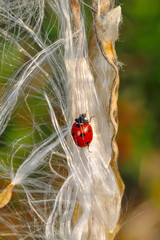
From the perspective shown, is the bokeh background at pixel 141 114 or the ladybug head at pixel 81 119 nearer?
the ladybug head at pixel 81 119

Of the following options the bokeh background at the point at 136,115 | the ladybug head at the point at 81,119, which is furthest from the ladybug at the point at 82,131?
the bokeh background at the point at 136,115

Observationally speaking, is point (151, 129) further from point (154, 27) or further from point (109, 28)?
point (109, 28)

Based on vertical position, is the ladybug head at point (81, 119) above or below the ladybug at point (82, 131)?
above

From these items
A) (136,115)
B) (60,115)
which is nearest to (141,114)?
(136,115)

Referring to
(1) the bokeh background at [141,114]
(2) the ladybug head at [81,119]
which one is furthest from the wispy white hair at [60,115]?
(1) the bokeh background at [141,114]

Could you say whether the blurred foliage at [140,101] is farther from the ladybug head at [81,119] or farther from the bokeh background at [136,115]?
the ladybug head at [81,119]

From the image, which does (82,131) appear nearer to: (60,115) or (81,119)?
(81,119)
